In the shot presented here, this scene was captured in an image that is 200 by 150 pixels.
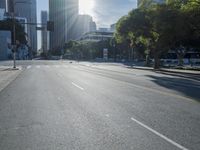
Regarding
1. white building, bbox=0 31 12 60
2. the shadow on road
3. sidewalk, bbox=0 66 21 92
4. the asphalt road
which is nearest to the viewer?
the asphalt road

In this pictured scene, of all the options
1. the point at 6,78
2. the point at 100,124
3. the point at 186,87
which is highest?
the point at 100,124

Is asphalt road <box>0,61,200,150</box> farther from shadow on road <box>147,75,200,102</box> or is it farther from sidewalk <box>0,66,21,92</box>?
sidewalk <box>0,66,21,92</box>

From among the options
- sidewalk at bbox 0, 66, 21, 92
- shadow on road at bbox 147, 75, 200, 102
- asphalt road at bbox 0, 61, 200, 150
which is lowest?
sidewalk at bbox 0, 66, 21, 92

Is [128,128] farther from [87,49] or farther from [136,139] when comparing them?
[87,49]

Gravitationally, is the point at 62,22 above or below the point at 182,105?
above

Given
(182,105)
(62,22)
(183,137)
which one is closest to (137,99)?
(182,105)

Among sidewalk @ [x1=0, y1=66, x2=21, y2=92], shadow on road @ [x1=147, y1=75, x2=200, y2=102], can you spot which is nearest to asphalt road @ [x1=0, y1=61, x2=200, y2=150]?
shadow on road @ [x1=147, y1=75, x2=200, y2=102]

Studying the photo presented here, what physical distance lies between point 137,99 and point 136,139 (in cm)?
675

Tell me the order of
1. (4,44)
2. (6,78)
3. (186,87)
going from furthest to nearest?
(4,44) → (6,78) → (186,87)

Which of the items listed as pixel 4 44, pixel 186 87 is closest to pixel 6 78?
pixel 186 87

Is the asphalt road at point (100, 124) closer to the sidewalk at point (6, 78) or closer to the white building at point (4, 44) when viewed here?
the sidewalk at point (6, 78)

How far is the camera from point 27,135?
8.00 m

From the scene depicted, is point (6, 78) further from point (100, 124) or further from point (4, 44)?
point (4, 44)

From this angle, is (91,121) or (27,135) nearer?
(27,135)
